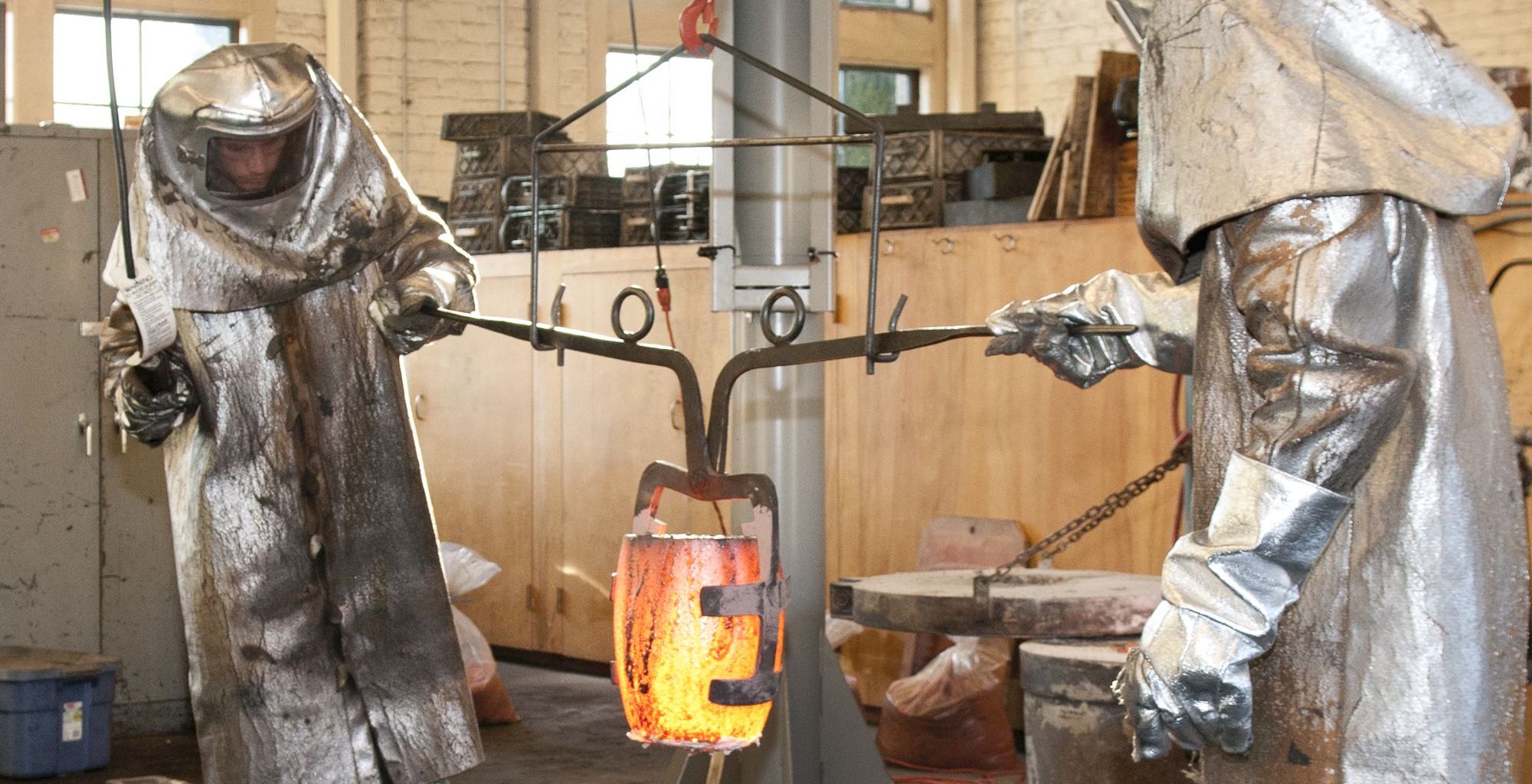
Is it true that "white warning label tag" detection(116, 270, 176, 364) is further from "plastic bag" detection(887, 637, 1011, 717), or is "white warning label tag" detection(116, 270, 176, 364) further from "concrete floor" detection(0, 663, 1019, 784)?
"plastic bag" detection(887, 637, 1011, 717)

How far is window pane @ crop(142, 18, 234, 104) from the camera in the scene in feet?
26.7

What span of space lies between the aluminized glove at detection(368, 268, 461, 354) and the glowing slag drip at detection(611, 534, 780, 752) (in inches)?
37.7

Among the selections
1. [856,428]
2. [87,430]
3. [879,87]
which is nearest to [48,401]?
[87,430]

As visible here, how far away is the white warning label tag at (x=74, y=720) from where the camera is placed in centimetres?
495

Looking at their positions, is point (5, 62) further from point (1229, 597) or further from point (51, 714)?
point (1229, 597)

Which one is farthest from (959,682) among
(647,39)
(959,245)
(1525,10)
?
(647,39)

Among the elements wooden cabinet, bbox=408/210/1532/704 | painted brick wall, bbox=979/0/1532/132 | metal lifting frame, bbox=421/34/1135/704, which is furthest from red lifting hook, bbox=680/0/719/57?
painted brick wall, bbox=979/0/1532/132

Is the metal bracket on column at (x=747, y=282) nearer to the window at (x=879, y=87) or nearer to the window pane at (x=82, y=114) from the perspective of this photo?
the window pane at (x=82, y=114)

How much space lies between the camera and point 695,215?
630 centimetres

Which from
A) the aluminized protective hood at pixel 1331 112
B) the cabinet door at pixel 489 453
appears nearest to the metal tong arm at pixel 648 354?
the aluminized protective hood at pixel 1331 112

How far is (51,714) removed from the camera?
4.93 meters

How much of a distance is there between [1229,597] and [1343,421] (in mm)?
209

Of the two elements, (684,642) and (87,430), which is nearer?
(684,642)

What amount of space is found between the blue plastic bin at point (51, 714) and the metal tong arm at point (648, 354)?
3.18m
